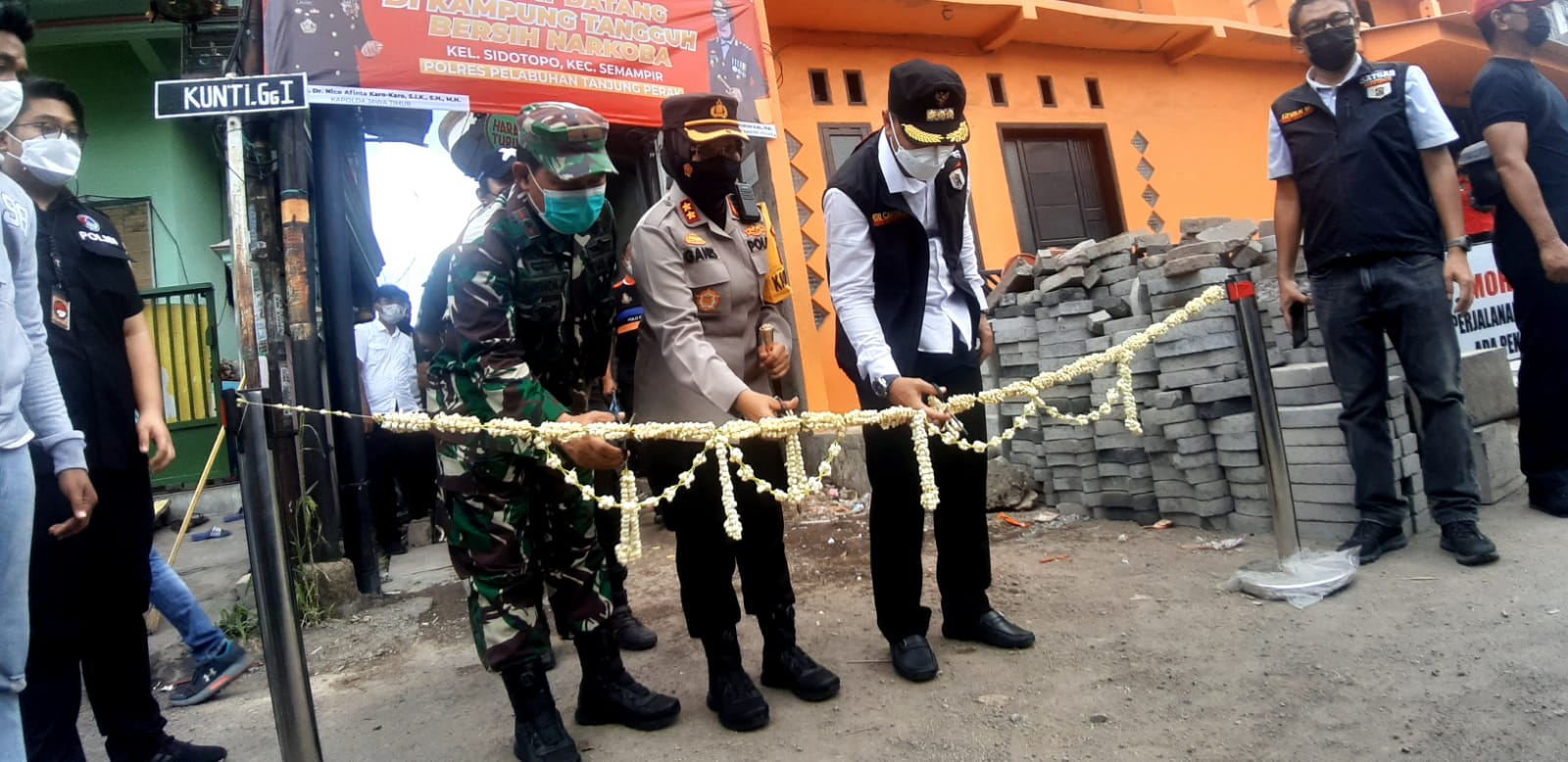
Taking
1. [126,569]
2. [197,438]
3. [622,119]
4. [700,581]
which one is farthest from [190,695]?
[197,438]

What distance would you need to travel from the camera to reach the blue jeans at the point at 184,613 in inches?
119

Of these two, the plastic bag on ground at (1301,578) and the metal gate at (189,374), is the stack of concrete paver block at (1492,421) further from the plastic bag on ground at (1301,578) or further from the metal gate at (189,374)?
the metal gate at (189,374)

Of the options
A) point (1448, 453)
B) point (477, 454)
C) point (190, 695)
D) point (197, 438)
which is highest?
point (197, 438)

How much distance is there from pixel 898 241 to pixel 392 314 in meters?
4.99

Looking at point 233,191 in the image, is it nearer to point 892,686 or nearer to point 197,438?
point 197,438

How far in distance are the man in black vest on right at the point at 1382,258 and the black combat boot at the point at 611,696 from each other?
2500 mm

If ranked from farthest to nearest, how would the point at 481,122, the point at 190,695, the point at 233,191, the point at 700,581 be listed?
the point at 481,122 < the point at 233,191 < the point at 190,695 < the point at 700,581

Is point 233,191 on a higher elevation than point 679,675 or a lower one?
higher

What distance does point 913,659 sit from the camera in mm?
2424

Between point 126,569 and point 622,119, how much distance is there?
404cm

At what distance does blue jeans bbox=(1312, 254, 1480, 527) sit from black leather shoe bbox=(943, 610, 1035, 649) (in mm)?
1436

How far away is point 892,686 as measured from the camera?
7.85 feet

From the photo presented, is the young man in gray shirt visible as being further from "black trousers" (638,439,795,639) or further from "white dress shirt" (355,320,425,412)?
"white dress shirt" (355,320,425,412)

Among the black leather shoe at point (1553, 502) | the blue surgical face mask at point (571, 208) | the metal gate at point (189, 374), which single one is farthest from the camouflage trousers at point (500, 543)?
the metal gate at point (189, 374)
